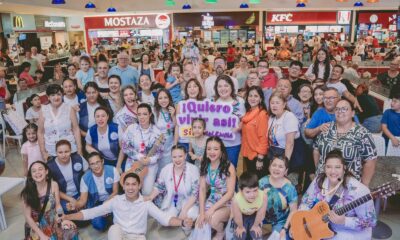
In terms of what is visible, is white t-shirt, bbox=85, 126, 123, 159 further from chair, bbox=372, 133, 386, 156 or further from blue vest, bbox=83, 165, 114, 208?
chair, bbox=372, 133, 386, 156

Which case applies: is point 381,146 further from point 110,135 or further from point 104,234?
point 104,234

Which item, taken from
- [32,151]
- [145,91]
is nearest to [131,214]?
[32,151]

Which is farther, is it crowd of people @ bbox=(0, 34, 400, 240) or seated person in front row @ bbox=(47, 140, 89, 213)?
seated person in front row @ bbox=(47, 140, 89, 213)

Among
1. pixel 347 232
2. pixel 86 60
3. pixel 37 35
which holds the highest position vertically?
pixel 37 35

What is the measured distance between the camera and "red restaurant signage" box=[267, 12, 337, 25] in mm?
18203

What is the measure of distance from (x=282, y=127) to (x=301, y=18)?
16.3m

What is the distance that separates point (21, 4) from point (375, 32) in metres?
16.6

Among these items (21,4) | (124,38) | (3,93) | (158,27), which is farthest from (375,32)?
(3,93)

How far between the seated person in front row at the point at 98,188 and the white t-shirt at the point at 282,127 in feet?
5.81

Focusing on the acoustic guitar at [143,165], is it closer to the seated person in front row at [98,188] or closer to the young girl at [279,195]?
the seated person in front row at [98,188]

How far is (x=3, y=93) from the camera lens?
23.7ft

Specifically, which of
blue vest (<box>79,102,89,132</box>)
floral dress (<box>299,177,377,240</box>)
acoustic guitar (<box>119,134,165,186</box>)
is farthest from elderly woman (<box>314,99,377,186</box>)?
blue vest (<box>79,102,89,132</box>)

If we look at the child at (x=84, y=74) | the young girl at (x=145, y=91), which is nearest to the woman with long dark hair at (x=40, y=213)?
the young girl at (x=145, y=91)

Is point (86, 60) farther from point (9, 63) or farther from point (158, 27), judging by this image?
point (158, 27)
